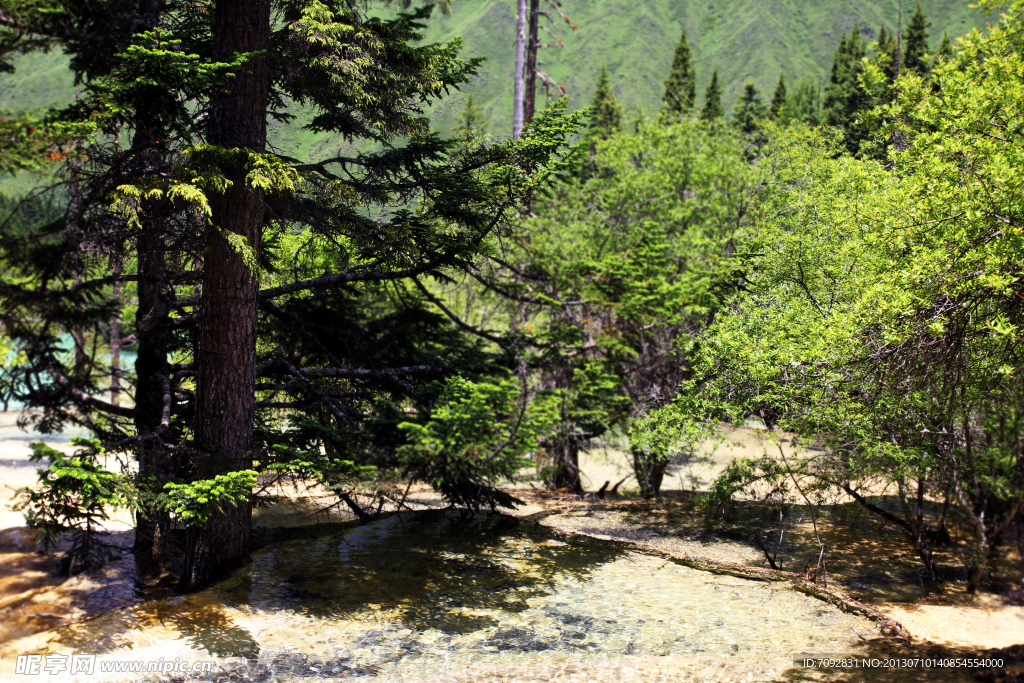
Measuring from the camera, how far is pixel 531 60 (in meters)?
19.5

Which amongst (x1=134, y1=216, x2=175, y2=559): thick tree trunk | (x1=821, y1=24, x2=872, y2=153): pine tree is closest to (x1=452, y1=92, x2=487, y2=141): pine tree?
(x1=134, y1=216, x2=175, y2=559): thick tree trunk

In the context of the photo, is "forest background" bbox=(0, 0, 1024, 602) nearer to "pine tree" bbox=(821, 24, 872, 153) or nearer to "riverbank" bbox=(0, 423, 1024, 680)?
"riverbank" bbox=(0, 423, 1024, 680)

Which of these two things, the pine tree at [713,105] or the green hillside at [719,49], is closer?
the pine tree at [713,105]

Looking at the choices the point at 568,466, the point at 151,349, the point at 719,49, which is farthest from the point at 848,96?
the point at 719,49

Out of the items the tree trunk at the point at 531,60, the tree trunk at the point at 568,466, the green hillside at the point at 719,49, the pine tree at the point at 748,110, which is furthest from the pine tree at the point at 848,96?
the green hillside at the point at 719,49

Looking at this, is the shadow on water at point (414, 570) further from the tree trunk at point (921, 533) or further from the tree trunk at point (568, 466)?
the tree trunk at point (921, 533)

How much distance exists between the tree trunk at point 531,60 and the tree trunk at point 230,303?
11.8 meters

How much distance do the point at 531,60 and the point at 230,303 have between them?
14114 mm

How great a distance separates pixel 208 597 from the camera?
7.88m

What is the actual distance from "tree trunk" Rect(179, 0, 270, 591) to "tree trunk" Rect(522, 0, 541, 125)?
11.8 metres

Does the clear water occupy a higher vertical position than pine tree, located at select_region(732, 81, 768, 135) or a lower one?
lower

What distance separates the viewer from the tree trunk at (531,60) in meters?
19.5

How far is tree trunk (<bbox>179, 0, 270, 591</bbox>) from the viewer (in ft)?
27.2

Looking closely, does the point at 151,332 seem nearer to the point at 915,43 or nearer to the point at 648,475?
the point at 648,475
